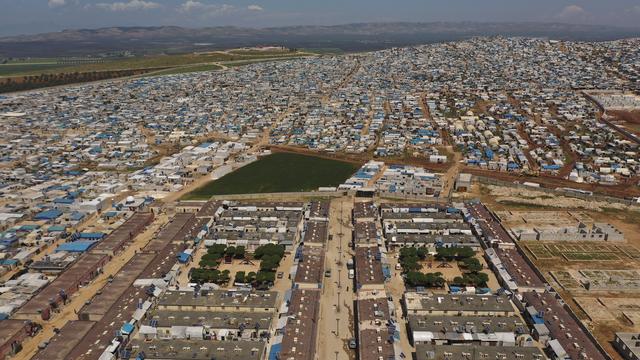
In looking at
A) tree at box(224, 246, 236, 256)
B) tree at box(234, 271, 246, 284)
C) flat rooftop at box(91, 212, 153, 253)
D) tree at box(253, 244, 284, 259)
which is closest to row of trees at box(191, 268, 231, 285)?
tree at box(234, 271, 246, 284)

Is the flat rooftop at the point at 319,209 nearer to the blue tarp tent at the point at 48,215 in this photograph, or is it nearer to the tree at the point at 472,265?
the tree at the point at 472,265

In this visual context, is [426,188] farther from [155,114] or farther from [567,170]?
[155,114]

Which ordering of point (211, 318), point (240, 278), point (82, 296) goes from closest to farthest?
point (211, 318)
point (82, 296)
point (240, 278)

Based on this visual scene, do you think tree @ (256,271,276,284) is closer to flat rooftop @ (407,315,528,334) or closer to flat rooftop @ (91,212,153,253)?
flat rooftop @ (407,315,528,334)

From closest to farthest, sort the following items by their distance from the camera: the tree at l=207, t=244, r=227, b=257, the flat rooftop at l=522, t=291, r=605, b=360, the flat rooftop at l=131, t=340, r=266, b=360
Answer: the flat rooftop at l=131, t=340, r=266, b=360 → the flat rooftop at l=522, t=291, r=605, b=360 → the tree at l=207, t=244, r=227, b=257

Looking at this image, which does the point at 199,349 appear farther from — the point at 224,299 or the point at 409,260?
→ the point at 409,260

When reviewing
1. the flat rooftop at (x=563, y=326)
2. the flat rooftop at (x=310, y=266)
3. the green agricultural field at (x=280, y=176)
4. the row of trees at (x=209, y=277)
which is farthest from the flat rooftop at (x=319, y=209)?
the flat rooftop at (x=563, y=326)

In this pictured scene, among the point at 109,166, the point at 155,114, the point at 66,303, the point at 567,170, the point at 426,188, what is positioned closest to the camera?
the point at 66,303

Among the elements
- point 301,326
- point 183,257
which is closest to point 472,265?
point 301,326

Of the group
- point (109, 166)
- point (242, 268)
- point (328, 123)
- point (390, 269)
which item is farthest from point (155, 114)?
point (390, 269)
